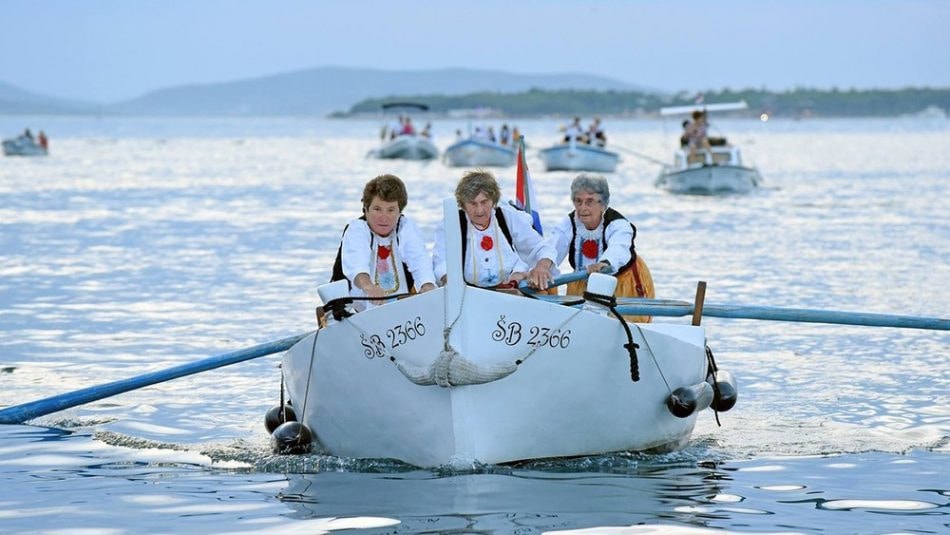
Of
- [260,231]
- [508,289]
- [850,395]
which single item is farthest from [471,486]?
[260,231]

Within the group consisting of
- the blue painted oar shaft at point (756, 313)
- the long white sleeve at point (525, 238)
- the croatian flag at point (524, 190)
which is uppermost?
the croatian flag at point (524, 190)

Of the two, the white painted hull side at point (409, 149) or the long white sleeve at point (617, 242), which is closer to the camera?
the long white sleeve at point (617, 242)

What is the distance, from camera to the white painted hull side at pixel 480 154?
194 ft

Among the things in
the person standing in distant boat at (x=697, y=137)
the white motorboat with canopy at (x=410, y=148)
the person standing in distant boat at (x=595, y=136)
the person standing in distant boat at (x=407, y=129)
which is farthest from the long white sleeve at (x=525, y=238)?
the person standing in distant boat at (x=407, y=129)

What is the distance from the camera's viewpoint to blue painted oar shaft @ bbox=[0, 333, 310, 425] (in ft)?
35.1

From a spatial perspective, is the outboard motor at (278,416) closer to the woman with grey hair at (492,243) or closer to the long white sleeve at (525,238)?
the woman with grey hair at (492,243)

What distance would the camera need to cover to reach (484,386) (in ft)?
30.2

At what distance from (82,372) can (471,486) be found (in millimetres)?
5959

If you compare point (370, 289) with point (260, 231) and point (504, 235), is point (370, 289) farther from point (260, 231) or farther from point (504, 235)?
point (260, 231)

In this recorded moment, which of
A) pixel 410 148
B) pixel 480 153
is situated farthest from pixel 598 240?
pixel 410 148

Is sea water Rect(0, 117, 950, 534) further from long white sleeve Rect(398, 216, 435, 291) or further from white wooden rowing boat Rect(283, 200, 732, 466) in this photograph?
long white sleeve Rect(398, 216, 435, 291)

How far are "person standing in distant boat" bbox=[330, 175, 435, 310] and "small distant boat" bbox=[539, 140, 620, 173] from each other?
4450 cm

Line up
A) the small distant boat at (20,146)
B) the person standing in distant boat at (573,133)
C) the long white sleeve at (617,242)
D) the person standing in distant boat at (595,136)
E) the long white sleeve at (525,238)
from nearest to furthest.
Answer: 1. the long white sleeve at (525,238)
2. the long white sleeve at (617,242)
3. the person standing in distant boat at (573,133)
4. the person standing in distant boat at (595,136)
5. the small distant boat at (20,146)

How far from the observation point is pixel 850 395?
13234 mm
